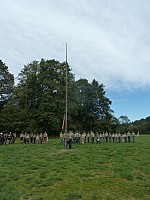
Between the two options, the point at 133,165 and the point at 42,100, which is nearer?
the point at 133,165

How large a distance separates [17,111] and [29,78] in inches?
328

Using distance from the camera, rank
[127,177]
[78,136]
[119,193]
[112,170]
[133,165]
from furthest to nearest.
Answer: [78,136] < [133,165] < [112,170] < [127,177] < [119,193]

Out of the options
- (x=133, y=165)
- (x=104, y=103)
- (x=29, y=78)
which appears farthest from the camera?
(x=104, y=103)

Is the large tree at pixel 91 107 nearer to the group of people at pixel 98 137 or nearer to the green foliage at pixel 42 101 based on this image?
the green foliage at pixel 42 101

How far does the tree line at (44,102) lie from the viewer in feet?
168

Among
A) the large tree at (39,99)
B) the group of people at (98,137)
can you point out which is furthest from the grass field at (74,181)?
the large tree at (39,99)

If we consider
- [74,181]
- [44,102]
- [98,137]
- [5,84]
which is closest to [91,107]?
[44,102]

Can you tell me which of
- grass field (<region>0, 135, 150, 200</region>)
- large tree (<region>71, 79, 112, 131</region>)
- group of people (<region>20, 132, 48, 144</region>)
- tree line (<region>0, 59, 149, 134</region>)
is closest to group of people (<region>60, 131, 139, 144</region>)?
group of people (<region>20, 132, 48, 144</region>)

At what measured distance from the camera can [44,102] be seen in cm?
5178

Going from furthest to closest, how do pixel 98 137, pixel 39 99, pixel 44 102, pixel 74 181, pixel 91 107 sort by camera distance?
pixel 91 107 < pixel 39 99 < pixel 44 102 < pixel 98 137 < pixel 74 181

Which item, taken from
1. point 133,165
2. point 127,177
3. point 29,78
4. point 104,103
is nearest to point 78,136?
point 133,165

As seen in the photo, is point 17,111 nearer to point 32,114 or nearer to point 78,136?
point 32,114

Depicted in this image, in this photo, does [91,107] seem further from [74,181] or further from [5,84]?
[74,181]

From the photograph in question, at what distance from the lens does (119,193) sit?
906cm
